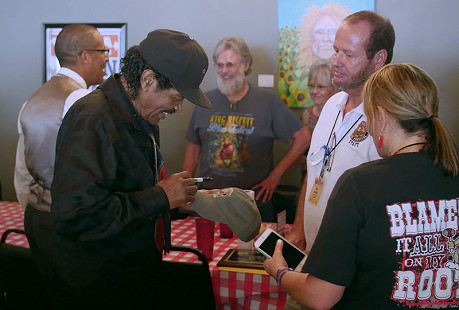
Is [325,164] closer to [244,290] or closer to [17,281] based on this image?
[244,290]

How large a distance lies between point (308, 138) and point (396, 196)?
7.05 feet

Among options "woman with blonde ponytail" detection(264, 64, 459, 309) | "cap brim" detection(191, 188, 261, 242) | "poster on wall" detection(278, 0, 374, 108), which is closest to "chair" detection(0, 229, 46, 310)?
"cap brim" detection(191, 188, 261, 242)

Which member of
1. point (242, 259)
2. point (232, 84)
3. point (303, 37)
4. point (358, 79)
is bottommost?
point (242, 259)

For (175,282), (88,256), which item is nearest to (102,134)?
(88,256)

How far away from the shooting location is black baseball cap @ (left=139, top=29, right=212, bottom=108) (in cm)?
134

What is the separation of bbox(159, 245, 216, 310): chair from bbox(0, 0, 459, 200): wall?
2623 millimetres

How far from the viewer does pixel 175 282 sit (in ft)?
6.27

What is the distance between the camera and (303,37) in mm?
4195

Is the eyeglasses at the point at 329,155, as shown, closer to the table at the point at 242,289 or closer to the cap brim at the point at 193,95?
the table at the point at 242,289

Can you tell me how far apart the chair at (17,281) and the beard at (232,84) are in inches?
68.0

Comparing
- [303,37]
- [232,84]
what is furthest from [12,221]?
[303,37]

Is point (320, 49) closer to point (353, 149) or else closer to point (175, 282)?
point (353, 149)

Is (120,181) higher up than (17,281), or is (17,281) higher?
(120,181)

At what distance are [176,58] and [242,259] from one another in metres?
0.96
